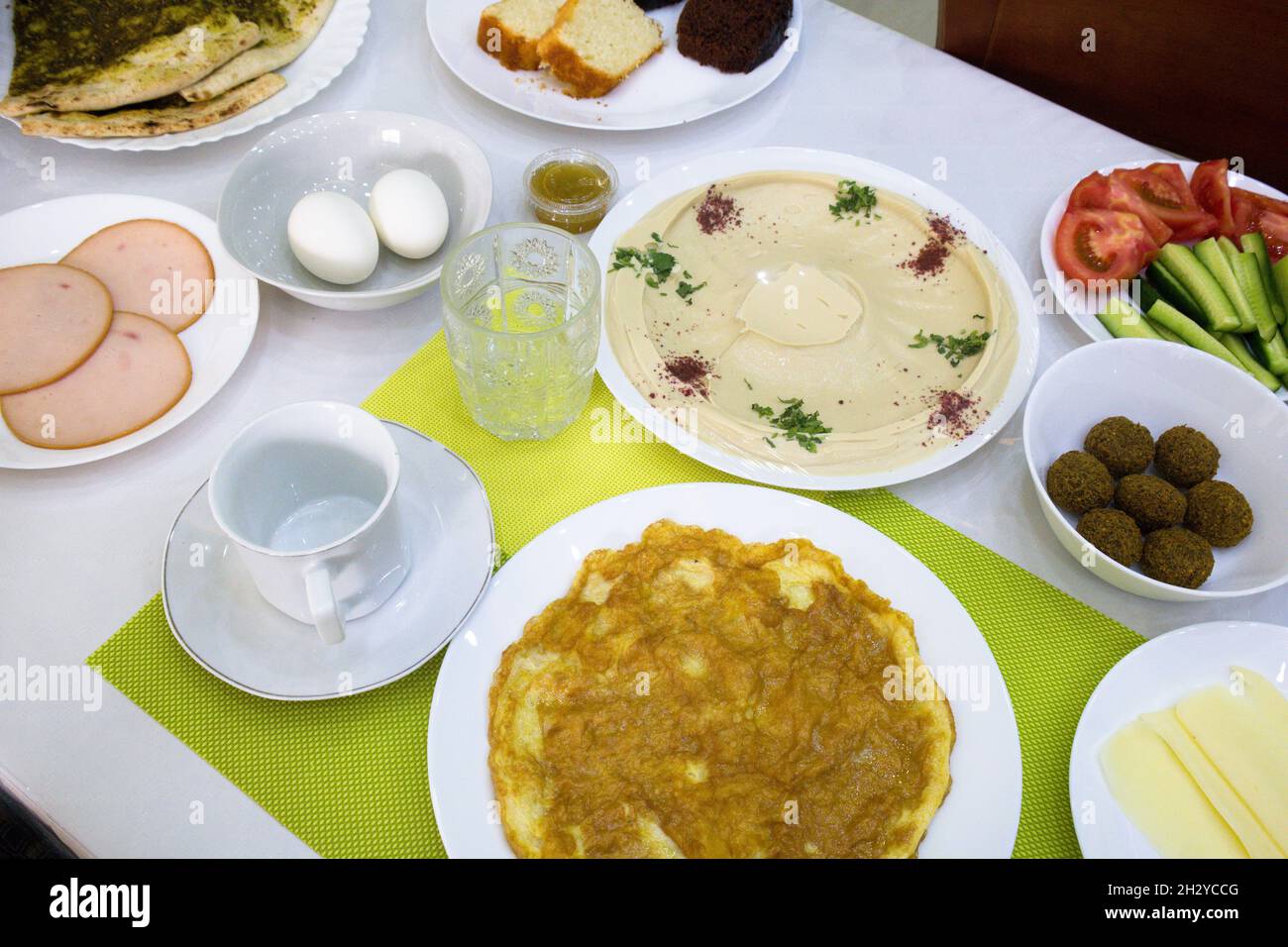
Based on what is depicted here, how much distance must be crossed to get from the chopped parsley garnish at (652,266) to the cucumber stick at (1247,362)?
36.7 inches

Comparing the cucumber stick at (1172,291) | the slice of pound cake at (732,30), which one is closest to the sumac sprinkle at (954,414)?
the cucumber stick at (1172,291)

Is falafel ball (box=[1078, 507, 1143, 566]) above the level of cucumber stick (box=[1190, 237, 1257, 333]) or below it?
below

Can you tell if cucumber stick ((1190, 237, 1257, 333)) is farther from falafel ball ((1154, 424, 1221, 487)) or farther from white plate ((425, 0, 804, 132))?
white plate ((425, 0, 804, 132))

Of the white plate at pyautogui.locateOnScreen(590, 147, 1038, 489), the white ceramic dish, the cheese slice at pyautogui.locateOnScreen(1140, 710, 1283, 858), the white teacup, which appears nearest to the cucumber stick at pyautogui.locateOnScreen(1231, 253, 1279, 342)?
the white ceramic dish

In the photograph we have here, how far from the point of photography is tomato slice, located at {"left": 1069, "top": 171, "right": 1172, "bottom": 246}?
177cm

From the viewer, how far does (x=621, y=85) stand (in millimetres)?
2078

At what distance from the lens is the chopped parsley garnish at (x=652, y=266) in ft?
5.53

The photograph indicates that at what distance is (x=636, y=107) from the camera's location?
2.04 meters

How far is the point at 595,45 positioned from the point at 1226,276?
4.31ft

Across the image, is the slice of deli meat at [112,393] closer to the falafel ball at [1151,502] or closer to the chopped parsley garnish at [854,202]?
the chopped parsley garnish at [854,202]

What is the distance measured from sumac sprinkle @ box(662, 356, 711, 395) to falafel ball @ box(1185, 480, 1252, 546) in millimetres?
768

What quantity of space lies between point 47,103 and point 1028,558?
2030 millimetres
